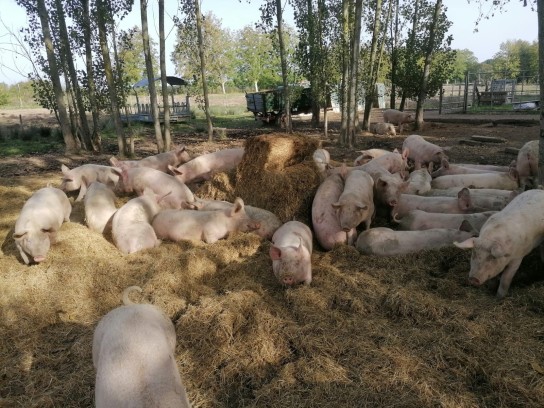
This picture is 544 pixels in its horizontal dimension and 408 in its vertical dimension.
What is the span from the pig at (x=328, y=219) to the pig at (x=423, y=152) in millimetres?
4121

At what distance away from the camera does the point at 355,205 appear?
5.66 m

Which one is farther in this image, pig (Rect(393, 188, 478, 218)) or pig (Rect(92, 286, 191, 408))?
pig (Rect(393, 188, 478, 218))

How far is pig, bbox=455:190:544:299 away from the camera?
4.18m

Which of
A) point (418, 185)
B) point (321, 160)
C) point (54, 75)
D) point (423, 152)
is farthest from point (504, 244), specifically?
point (54, 75)

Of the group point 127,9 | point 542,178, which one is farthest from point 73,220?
point 127,9

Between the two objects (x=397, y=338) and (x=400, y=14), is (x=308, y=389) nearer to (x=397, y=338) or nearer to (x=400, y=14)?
(x=397, y=338)

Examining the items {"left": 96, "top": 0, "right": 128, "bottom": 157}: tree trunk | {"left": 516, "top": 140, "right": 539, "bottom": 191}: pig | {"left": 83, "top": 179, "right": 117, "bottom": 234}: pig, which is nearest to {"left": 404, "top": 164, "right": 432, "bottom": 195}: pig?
{"left": 516, "top": 140, "right": 539, "bottom": 191}: pig

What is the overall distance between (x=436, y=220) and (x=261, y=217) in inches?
101

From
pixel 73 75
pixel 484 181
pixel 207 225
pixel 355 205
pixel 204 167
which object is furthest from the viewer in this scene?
pixel 73 75

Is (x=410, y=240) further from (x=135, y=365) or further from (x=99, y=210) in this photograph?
(x=99, y=210)

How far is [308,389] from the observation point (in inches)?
121

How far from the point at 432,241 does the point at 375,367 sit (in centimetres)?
258

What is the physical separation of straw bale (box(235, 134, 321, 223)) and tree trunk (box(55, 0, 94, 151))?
386 inches

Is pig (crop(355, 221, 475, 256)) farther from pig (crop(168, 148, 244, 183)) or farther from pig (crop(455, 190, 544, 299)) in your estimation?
pig (crop(168, 148, 244, 183))
